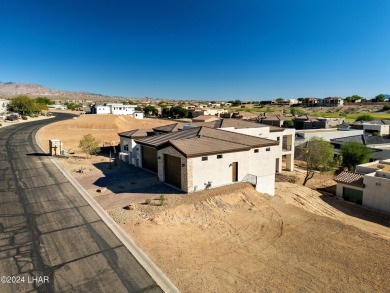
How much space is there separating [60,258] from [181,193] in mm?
10137

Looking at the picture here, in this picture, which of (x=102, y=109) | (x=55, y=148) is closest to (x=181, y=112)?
(x=102, y=109)

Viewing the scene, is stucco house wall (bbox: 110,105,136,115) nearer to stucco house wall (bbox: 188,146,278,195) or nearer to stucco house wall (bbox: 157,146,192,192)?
stucco house wall (bbox: 157,146,192,192)

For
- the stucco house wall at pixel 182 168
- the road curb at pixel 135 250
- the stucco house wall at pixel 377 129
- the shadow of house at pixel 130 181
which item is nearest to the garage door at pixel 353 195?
the stucco house wall at pixel 182 168

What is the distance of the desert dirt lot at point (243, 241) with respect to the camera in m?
11.5

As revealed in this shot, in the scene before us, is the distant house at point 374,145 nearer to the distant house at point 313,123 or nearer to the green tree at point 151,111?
the distant house at point 313,123

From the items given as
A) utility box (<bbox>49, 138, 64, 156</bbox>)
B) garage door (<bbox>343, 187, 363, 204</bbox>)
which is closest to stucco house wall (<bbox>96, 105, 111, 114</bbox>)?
utility box (<bbox>49, 138, 64, 156</bbox>)

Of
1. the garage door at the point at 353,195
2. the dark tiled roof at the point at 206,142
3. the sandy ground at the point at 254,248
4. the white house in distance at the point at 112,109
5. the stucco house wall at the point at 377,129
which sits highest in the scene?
the white house in distance at the point at 112,109

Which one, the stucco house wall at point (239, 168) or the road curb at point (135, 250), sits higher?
the stucco house wall at point (239, 168)

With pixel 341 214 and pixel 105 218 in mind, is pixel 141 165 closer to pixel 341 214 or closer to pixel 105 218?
pixel 105 218

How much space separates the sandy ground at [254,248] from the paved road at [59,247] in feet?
5.15

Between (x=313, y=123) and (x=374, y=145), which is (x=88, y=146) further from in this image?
(x=313, y=123)

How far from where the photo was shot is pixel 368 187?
28.6 metres

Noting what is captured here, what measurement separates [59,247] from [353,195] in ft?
97.5

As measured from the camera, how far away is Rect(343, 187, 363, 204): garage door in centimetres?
2945
